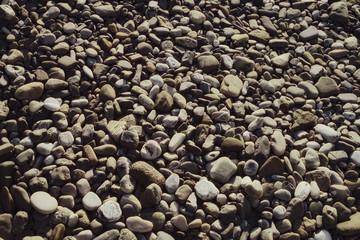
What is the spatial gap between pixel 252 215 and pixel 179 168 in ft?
1.65

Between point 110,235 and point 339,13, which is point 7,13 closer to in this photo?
point 110,235

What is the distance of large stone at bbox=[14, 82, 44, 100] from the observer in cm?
240

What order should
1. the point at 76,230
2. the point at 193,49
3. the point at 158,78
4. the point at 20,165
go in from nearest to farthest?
the point at 76,230, the point at 20,165, the point at 158,78, the point at 193,49


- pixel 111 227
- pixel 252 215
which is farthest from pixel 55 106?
pixel 252 215

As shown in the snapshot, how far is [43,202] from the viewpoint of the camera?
206cm

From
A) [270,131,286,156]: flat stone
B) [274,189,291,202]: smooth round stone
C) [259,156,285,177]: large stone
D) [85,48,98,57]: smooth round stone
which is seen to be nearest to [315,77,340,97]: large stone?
[270,131,286,156]: flat stone

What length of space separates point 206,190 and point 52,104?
1107 mm

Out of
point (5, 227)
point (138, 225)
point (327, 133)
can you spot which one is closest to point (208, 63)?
point (327, 133)

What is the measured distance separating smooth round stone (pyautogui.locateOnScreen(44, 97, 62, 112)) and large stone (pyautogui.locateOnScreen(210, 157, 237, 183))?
1.06m

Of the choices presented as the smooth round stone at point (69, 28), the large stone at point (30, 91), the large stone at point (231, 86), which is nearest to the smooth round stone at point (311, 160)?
the large stone at point (231, 86)

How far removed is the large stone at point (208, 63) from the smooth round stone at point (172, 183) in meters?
0.90

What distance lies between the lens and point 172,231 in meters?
2.08

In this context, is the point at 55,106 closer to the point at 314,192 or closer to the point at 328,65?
the point at 314,192

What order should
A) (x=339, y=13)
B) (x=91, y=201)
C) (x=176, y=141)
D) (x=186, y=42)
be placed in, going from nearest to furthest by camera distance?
(x=91, y=201) < (x=176, y=141) < (x=186, y=42) < (x=339, y=13)
